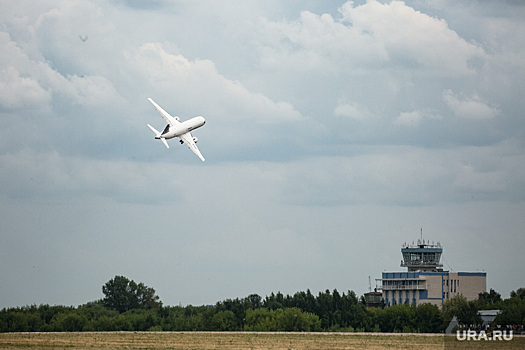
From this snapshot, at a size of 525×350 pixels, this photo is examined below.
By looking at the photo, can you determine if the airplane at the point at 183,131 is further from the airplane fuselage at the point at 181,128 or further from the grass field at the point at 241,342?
the grass field at the point at 241,342

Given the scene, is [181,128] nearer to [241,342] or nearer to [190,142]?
[190,142]

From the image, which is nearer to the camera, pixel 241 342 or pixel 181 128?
pixel 181 128

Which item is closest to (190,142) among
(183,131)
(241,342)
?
(183,131)

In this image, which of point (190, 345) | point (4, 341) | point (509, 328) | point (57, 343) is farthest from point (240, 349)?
point (509, 328)

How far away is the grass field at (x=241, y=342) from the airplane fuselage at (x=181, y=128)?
3387cm

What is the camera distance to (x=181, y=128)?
156375 mm

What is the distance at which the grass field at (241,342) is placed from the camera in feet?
479

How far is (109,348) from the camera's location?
142500 millimetres

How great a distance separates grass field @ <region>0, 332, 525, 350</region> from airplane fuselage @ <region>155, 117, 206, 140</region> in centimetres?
3387

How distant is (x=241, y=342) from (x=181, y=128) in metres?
37.0

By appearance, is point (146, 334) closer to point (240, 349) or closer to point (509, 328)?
point (240, 349)

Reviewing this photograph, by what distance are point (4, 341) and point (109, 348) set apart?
26.9m

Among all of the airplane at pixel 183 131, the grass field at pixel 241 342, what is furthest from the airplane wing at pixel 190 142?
the grass field at pixel 241 342

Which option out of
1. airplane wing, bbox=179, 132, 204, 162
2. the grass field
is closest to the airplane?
airplane wing, bbox=179, 132, 204, 162
